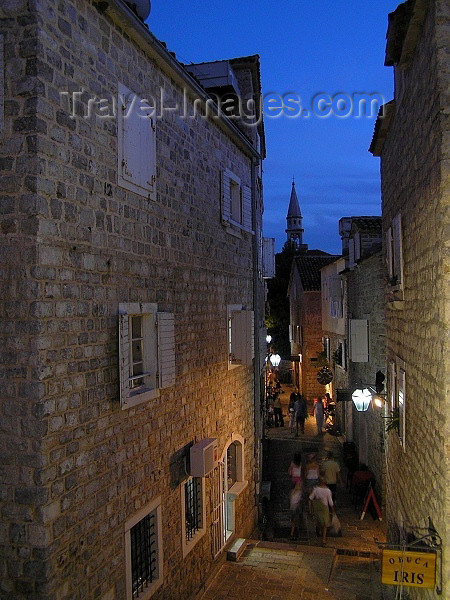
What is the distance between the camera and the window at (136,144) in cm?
652

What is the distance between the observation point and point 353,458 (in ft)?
53.1

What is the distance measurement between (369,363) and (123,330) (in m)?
10.7

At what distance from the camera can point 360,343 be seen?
15.2m

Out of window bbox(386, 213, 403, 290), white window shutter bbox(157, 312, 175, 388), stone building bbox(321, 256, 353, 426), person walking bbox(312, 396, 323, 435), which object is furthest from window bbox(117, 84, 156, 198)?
person walking bbox(312, 396, 323, 435)

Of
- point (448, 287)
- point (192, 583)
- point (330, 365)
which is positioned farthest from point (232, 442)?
point (330, 365)

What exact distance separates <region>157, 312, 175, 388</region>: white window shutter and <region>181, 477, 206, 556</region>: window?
6.58 ft

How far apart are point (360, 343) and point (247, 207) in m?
5.54

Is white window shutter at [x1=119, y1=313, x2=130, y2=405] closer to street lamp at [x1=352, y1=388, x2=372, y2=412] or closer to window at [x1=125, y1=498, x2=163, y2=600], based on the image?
window at [x1=125, y1=498, x2=163, y2=600]

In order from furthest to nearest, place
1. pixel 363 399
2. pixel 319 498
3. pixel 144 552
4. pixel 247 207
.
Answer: pixel 363 399 → pixel 247 207 → pixel 319 498 → pixel 144 552

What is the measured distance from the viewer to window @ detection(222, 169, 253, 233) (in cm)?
1077

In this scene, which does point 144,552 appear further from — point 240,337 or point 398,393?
point 240,337

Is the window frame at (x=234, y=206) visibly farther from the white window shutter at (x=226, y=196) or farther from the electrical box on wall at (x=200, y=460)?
the electrical box on wall at (x=200, y=460)

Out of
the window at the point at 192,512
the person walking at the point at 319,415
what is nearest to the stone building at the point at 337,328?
the person walking at the point at 319,415

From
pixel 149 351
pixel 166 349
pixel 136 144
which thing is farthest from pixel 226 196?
pixel 149 351
